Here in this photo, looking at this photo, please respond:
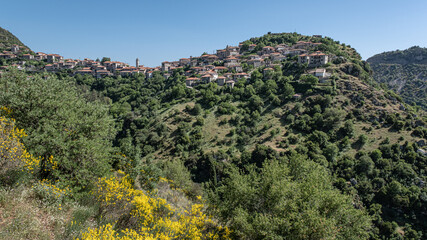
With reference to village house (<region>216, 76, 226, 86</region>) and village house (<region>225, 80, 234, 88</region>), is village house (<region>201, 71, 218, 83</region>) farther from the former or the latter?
village house (<region>225, 80, 234, 88</region>)

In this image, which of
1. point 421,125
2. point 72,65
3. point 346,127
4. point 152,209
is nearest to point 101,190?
point 152,209

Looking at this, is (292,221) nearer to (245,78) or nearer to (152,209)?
(152,209)

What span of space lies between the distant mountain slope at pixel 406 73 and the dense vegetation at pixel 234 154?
54.5 meters

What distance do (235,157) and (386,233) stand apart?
33662 mm

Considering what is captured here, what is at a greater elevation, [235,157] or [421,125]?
[421,125]

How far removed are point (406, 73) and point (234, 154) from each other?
17140 cm

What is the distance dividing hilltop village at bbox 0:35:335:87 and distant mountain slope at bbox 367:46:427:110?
66686mm

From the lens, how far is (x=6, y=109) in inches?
429

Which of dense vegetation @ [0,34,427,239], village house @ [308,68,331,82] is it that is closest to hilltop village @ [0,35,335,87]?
village house @ [308,68,331,82]

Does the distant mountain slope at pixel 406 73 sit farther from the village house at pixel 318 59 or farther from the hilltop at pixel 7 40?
the hilltop at pixel 7 40

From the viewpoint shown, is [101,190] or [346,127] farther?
[346,127]

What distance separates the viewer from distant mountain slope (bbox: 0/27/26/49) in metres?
132

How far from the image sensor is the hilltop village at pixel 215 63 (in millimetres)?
95875

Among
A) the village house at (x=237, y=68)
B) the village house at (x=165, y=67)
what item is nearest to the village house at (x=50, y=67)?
the village house at (x=165, y=67)
